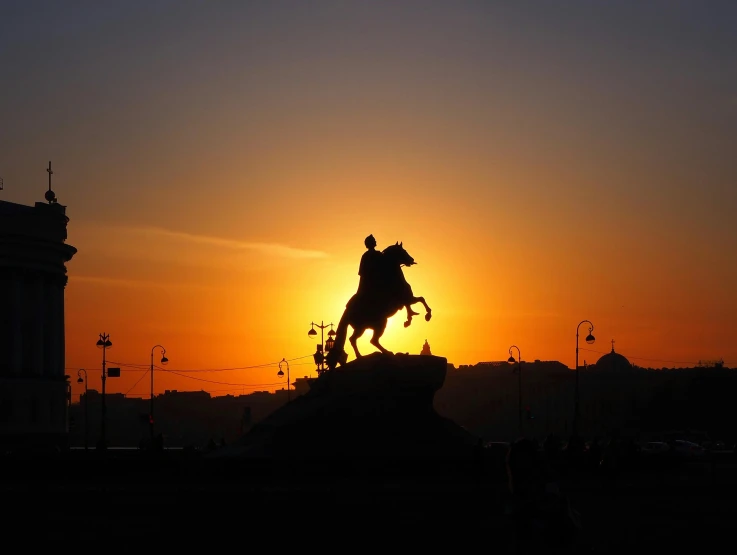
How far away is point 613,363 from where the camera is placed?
166 meters

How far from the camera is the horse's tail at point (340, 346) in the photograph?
36125mm

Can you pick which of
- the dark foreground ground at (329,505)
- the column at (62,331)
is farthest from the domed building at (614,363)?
the dark foreground ground at (329,505)

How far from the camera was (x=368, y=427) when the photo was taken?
1334 inches

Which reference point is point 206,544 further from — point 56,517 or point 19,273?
point 19,273

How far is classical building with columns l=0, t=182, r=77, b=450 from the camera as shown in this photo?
259 ft

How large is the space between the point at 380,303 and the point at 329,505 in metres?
11.0

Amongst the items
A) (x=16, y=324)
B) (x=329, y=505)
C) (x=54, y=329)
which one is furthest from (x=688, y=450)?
(x=54, y=329)

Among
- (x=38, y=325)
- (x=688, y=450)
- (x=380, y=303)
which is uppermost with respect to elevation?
(x=38, y=325)

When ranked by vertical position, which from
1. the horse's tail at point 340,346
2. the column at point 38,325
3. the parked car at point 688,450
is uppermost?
the column at point 38,325

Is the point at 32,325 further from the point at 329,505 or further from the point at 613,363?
the point at 613,363

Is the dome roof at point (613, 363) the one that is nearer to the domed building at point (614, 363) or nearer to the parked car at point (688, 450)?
the domed building at point (614, 363)

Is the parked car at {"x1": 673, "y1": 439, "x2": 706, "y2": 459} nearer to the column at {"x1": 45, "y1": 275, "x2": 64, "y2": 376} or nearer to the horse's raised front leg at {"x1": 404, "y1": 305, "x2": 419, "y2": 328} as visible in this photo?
the horse's raised front leg at {"x1": 404, "y1": 305, "x2": 419, "y2": 328}

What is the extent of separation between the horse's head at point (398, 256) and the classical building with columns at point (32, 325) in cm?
4634

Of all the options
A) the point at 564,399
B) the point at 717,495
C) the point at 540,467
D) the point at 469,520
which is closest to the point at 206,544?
the point at 469,520
